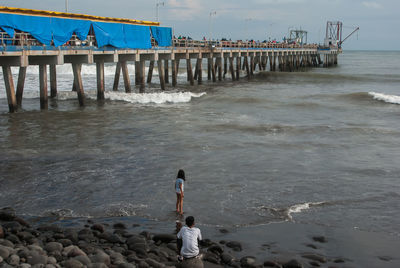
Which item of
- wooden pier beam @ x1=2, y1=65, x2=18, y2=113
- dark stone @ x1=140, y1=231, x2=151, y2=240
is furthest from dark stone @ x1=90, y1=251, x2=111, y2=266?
wooden pier beam @ x1=2, y1=65, x2=18, y2=113

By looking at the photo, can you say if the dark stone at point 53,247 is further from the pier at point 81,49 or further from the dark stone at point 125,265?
the pier at point 81,49

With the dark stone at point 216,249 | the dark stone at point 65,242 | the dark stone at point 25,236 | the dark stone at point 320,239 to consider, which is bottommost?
the dark stone at point 320,239

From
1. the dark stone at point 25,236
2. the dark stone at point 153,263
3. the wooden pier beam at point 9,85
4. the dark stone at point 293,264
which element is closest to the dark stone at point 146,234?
the dark stone at point 153,263

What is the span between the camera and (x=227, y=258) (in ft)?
27.3

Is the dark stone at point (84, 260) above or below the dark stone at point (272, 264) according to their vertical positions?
above

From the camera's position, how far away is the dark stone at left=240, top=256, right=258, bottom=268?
8.16 metres

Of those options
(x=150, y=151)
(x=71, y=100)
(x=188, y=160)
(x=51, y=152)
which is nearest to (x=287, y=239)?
(x=188, y=160)

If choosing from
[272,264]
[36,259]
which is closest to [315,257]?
[272,264]

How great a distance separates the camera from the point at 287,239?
942 centimetres

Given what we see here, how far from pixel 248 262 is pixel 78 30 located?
67.7 feet

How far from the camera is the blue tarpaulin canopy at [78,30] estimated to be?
2211 centimetres

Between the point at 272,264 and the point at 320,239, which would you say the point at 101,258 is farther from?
the point at 320,239

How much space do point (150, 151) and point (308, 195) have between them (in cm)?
632

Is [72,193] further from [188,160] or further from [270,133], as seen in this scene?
[270,133]
